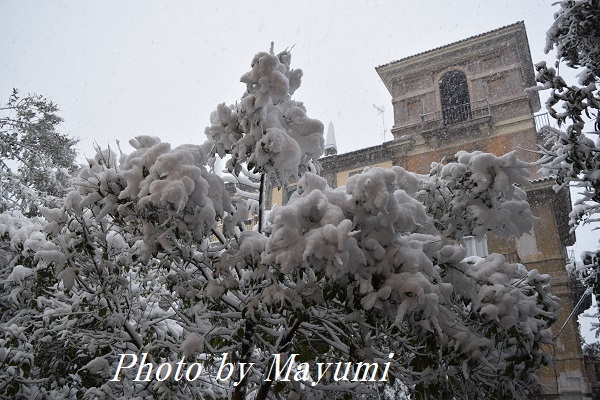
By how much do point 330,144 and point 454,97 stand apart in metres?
6.87

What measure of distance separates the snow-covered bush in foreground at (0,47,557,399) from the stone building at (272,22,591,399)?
11.0 meters

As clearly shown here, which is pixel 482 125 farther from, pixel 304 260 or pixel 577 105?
pixel 304 260

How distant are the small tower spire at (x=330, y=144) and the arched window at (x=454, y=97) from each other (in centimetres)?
606

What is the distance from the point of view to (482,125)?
17031 millimetres

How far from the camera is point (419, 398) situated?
3.14m

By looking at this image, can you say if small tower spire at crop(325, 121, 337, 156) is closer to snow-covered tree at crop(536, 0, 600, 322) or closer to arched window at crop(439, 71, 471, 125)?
arched window at crop(439, 71, 471, 125)

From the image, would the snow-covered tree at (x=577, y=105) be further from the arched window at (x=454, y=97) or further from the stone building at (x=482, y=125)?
the arched window at (x=454, y=97)

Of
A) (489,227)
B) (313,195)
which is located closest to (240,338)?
(313,195)

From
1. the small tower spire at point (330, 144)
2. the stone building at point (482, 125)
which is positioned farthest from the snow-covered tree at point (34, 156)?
the small tower spire at point (330, 144)

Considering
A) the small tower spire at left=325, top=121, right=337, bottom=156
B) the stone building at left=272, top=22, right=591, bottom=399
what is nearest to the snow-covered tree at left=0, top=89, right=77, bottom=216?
the stone building at left=272, top=22, right=591, bottom=399

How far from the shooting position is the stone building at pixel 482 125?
1505 cm

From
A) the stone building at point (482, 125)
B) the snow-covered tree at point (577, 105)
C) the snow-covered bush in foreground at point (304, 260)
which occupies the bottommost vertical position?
the snow-covered bush in foreground at point (304, 260)

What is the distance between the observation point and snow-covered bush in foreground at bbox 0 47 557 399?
2.63m

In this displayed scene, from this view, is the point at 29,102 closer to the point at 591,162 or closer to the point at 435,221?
the point at 435,221
